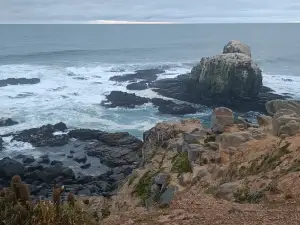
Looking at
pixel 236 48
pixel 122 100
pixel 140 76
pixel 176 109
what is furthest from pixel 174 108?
pixel 140 76

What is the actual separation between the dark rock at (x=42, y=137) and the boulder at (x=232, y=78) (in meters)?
22.2

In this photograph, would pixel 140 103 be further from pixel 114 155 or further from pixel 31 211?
pixel 31 211

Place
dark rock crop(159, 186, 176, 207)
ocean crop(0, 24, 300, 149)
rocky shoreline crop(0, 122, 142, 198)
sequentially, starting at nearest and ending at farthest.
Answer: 1. dark rock crop(159, 186, 176, 207)
2. rocky shoreline crop(0, 122, 142, 198)
3. ocean crop(0, 24, 300, 149)

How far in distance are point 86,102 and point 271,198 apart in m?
42.3

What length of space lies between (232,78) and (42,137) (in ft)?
82.2

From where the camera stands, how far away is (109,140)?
3878cm

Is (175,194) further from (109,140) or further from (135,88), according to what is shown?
(135,88)

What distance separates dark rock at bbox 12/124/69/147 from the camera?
128ft

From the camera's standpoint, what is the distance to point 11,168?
104 ft

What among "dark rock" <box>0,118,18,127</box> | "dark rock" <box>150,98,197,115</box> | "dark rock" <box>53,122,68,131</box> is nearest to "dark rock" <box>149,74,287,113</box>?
"dark rock" <box>150,98,197,115</box>

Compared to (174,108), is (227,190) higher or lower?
higher

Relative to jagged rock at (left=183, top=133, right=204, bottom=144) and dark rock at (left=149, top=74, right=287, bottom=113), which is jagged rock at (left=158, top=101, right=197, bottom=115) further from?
jagged rock at (left=183, top=133, right=204, bottom=144)

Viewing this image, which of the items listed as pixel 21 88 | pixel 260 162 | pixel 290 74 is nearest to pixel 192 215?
pixel 260 162

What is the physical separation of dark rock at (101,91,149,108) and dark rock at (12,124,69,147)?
12.4m
